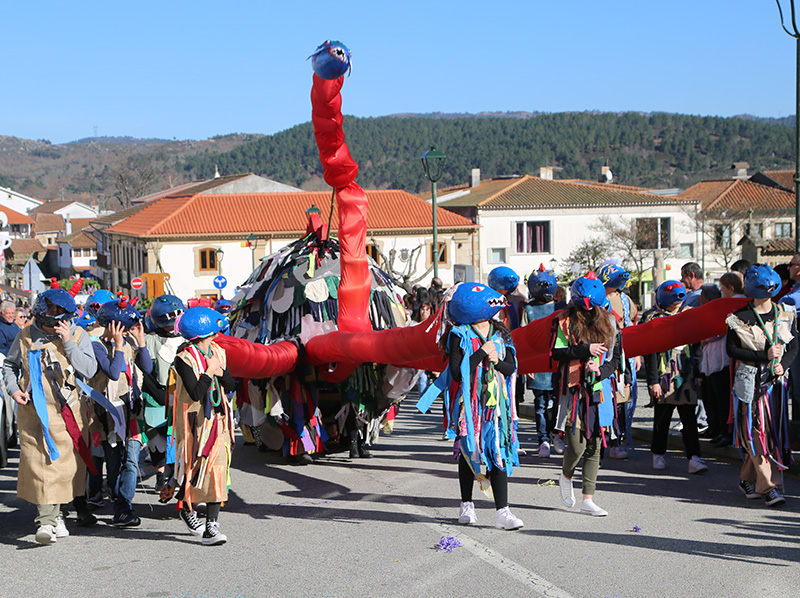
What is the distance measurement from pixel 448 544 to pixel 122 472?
2.46m

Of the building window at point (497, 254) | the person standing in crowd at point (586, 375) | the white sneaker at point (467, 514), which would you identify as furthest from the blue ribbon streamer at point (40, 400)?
the building window at point (497, 254)

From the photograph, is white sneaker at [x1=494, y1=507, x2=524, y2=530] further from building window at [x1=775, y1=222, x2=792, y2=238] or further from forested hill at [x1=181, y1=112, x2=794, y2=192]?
forested hill at [x1=181, y1=112, x2=794, y2=192]

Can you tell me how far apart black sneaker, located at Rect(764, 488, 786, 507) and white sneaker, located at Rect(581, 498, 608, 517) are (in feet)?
3.75

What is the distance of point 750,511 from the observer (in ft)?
21.8

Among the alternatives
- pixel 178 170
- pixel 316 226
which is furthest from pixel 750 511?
pixel 178 170

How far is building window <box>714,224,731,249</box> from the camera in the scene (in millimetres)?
49031

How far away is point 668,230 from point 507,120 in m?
100.0

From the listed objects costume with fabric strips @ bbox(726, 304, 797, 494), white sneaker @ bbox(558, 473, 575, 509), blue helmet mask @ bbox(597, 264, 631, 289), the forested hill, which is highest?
the forested hill

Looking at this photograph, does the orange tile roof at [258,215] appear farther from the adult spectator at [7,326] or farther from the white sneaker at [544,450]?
the white sneaker at [544,450]

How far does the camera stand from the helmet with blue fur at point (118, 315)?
6.80 meters

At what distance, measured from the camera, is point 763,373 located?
6.77 meters

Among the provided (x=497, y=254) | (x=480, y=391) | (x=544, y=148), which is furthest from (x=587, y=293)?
(x=544, y=148)

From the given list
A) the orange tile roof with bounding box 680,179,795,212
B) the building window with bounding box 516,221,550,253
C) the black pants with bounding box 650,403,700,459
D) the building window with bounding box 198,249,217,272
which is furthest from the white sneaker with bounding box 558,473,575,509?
the orange tile roof with bounding box 680,179,795,212

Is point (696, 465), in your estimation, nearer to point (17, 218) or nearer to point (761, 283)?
point (761, 283)
